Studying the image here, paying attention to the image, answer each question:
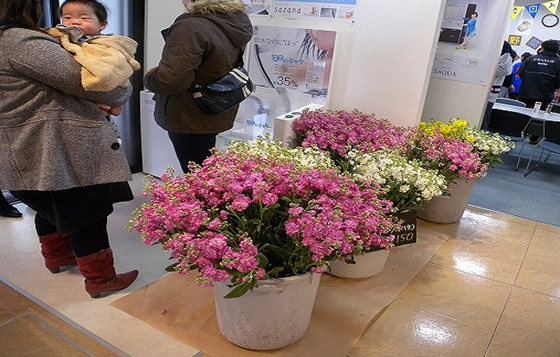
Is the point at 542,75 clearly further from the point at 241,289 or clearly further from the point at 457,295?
the point at 241,289

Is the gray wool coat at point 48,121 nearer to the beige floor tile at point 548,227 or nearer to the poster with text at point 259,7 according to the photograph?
the poster with text at point 259,7

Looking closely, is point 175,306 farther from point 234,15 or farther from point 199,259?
point 234,15

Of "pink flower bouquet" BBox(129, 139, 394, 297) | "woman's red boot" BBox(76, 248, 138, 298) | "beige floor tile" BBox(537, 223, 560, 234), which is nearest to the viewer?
"pink flower bouquet" BBox(129, 139, 394, 297)

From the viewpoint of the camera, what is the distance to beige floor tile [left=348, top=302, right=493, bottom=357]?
183 cm

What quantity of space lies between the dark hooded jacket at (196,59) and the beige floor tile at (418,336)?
1.36 m

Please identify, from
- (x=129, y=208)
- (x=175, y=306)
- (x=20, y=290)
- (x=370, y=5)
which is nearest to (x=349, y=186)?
(x=175, y=306)

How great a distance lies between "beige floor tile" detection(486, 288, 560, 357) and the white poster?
173 centimetres

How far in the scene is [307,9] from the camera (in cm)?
317

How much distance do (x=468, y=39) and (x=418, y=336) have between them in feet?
7.95

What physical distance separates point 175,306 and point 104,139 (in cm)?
81

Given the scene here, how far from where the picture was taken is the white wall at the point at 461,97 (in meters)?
3.26

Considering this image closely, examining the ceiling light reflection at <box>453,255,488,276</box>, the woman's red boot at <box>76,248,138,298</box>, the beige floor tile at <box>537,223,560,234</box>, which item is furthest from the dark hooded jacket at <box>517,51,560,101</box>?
the woman's red boot at <box>76,248,138,298</box>

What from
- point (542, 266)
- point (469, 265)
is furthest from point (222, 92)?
point (542, 266)

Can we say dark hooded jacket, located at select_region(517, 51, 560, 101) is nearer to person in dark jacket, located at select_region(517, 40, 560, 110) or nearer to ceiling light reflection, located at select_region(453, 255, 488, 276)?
person in dark jacket, located at select_region(517, 40, 560, 110)
